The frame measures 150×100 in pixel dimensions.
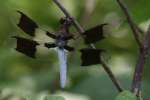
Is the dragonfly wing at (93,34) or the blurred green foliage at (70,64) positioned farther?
the blurred green foliage at (70,64)

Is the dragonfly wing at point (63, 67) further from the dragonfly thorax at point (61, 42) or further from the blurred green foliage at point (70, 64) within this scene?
the blurred green foliage at point (70, 64)

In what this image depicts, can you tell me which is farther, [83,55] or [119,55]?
[119,55]

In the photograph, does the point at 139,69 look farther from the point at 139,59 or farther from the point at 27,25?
the point at 27,25

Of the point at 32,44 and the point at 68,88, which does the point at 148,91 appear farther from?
the point at 32,44

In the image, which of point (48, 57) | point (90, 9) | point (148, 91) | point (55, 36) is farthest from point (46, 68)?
point (55, 36)

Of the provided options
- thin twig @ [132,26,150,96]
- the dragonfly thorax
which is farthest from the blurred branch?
the dragonfly thorax

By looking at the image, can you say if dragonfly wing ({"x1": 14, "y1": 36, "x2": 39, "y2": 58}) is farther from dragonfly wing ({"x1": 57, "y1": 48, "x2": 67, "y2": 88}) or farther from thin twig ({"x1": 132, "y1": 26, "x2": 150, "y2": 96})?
thin twig ({"x1": 132, "y1": 26, "x2": 150, "y2": 96})

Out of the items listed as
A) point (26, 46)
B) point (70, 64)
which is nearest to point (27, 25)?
point (26, 46)

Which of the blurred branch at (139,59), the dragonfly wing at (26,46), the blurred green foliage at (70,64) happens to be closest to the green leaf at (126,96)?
the blurred branch at (139,59)
